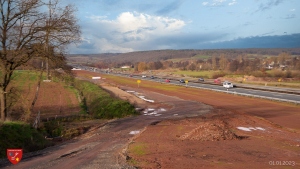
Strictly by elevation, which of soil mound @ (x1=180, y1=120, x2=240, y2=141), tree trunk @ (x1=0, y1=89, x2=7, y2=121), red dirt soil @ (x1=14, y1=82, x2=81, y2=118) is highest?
tree trunk @ (x1=0, y1=89, x2=7, y2=121)

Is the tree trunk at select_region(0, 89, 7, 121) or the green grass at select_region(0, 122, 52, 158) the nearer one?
the green grass at select_region(0, 122, 52, 158)

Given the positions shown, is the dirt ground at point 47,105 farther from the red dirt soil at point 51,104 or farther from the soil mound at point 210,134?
Answer: the soil mound at point 210,134

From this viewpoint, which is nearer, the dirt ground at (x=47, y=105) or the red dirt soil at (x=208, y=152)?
the red dirt soil at (x=208, y=152)

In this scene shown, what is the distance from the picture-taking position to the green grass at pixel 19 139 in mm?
10401

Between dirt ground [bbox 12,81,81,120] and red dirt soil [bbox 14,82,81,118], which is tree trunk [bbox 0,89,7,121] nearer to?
dirt ground [bbox 12,81,81,120]

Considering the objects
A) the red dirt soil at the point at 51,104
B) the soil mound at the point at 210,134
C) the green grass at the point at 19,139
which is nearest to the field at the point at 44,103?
the red dirt soil at the point at 51,104

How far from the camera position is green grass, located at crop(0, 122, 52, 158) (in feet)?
34.1

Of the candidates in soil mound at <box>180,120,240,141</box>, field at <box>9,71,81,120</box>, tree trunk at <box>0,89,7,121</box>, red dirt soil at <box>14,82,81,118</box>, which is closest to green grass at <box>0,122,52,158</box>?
field at <box>9,71,81,120</box>

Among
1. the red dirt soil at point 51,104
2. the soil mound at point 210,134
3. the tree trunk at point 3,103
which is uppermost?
the tree trunk at point 3,103

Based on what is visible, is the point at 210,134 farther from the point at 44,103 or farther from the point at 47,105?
the point at 44,103

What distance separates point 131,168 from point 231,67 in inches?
5514

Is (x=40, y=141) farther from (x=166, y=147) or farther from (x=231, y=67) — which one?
(x=231, y=67)

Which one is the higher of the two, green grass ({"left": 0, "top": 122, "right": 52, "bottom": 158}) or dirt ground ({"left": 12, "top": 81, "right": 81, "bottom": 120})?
green grass ({"left": 0, "top": 122, "right": 52, "bottom": 158})

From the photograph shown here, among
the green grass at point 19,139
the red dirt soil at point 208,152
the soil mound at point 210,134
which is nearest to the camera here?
the red dirt soil at point 208,152
